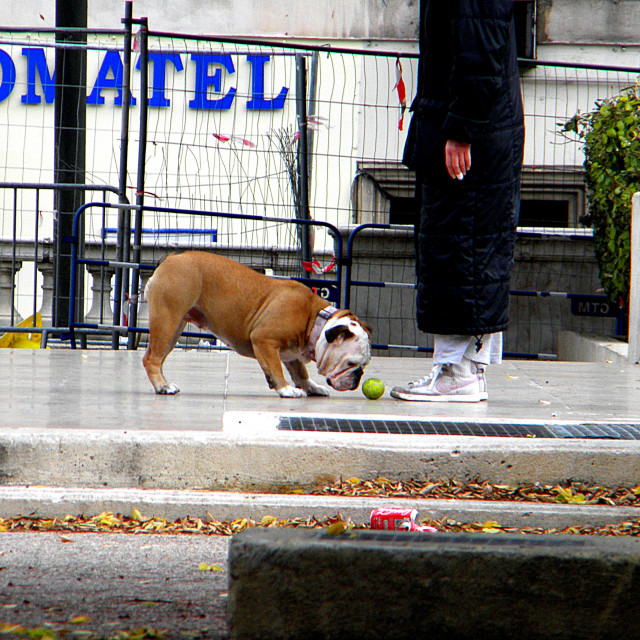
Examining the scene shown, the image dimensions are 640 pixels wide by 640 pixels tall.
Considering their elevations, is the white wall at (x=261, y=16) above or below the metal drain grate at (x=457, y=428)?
above

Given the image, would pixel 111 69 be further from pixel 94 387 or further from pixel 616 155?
pixel 94 387

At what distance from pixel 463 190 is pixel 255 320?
1.26m

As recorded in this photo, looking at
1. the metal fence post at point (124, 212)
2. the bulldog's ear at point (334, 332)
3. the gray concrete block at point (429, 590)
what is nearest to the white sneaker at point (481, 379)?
the bulldog's ear at point (334, 332)

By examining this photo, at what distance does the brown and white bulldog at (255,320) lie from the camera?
4.66 meters

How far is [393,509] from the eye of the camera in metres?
3.12

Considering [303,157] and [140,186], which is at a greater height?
[303,157]

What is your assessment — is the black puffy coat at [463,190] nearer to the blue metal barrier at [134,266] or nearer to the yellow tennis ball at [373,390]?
the yellow tennis ball at [373,390]

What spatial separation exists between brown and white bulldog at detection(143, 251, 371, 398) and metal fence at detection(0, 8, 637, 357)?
2204 millimetres

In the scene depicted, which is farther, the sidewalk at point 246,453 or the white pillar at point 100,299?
the white pillar at point 100,299

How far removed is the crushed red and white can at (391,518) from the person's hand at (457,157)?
192cm

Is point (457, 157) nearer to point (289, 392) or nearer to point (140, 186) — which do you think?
point (289, 392)

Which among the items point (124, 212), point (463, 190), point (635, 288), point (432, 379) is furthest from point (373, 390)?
point (124, 212)

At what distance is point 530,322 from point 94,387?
4.43 meters

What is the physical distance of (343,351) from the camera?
4.62 m
